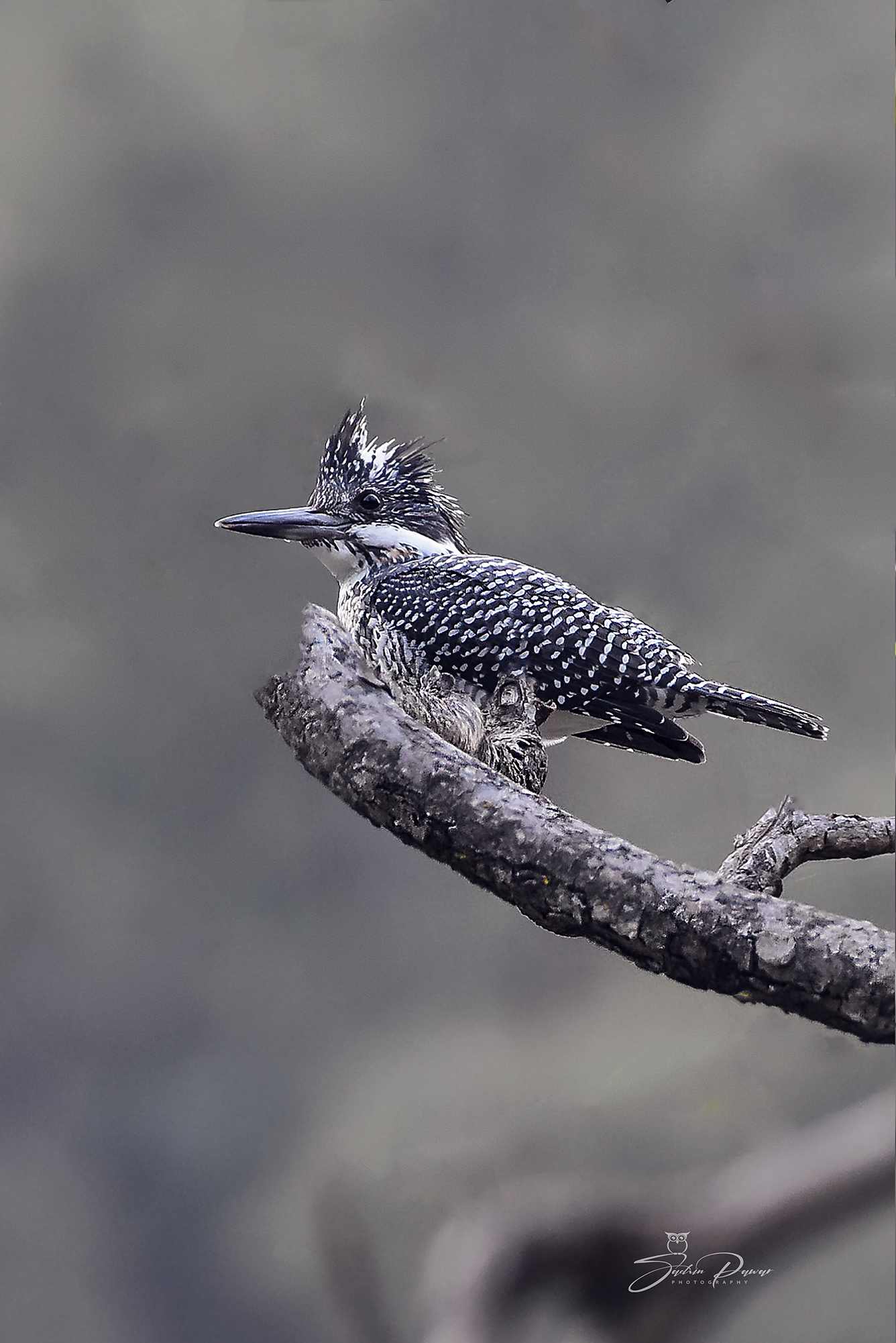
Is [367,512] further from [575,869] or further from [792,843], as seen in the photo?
[792,843]

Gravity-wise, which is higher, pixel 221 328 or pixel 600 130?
pixel 600 130

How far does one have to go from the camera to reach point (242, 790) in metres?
1.57

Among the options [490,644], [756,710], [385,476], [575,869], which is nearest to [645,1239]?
[575,869]

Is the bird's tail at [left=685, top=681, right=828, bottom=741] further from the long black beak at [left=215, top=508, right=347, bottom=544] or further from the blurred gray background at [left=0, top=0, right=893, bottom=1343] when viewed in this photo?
the long black beak at [left=215, top=508, right=347, bottom=544]

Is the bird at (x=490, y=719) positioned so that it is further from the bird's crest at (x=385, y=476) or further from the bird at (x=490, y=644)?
the bird's crest at (x=385, y=476)

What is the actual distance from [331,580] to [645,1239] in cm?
114

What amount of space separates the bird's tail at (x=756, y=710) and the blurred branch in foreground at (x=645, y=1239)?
0.57 meters

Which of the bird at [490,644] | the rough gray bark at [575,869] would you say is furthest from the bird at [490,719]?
the rough gray bark at [575,869]

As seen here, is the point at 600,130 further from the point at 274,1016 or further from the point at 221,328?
the point at 274,1016

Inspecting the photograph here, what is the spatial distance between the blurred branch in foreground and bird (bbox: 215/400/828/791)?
2.02 feet

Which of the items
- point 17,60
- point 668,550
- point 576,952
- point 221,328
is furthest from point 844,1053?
point 17,60

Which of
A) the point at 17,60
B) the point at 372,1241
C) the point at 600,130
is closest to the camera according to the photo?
the point at 372,1241

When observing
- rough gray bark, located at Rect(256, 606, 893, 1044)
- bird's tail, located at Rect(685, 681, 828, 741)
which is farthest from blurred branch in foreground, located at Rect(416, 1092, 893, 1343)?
bird's tail, located at Rect(685, 681, 828, 741)

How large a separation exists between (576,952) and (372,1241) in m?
0.49
